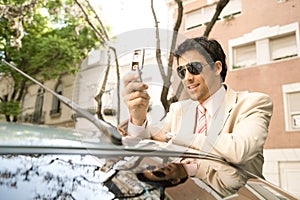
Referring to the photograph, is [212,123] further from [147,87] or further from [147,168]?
[147,168]

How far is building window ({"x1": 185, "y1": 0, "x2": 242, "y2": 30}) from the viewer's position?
259 centimetres

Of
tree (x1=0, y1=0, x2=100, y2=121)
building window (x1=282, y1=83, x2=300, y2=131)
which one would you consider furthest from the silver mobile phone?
tree (x1=0, y1=0, x2=100, y2=121)

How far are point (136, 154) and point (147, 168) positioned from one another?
54 mm

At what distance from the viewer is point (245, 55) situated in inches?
126

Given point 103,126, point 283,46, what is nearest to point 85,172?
point 103,126

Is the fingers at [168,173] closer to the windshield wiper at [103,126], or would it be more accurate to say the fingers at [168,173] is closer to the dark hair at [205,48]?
the windshield wiper at [103,126]

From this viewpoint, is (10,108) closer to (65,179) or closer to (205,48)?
(205,48)

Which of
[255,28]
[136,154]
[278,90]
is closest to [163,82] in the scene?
[136,154]

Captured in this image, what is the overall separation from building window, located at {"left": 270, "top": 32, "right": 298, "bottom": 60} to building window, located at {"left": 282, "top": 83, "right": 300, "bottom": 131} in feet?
1.43

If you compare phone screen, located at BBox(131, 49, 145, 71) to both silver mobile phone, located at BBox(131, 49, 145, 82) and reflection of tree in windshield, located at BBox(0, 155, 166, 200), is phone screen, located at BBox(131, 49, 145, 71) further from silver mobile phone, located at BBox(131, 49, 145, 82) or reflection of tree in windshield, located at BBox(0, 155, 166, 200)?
reflection of tree in windshield, located at BBox(0, 155, 166, 200)

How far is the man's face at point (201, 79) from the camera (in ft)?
2.79

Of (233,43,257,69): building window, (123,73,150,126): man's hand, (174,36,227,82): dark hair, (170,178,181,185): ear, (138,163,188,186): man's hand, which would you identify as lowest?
(170,178,181,185): ear

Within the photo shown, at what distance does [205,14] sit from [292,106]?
3.94 ft

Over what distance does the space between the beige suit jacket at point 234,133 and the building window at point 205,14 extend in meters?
1.85
